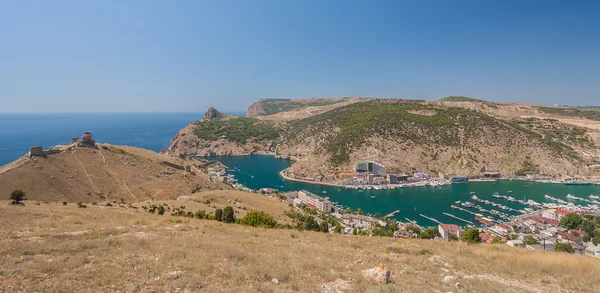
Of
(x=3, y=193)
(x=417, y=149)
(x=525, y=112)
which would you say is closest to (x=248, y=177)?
(x=417, y=149)

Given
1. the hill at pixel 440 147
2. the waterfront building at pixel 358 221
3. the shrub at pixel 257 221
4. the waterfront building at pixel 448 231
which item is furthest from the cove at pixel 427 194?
the shrub at pixel 257 221

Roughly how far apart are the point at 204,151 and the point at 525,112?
608 ft

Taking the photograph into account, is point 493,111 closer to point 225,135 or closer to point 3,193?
point 225,135

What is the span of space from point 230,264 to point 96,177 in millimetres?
35338

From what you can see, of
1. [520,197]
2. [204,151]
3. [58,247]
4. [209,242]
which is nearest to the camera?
[58,247]

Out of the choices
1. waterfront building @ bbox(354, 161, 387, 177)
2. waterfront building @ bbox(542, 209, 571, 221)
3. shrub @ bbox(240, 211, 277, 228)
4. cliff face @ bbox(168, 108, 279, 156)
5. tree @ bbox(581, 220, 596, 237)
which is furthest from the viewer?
cliff face @ bbox(168, 108, 279, 156)

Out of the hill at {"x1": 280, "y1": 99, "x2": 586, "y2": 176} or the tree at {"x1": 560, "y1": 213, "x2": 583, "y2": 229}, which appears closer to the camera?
the tree at {"x1": 560, "y1": 213, "x2": 583, "y2": 229}

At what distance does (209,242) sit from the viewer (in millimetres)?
12812

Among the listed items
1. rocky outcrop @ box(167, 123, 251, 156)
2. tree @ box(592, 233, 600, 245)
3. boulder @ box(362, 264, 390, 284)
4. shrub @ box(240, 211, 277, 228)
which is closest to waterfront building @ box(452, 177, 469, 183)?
tree @ box(592, 233, 600, 245)

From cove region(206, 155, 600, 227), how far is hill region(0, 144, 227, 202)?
4261 centimetres

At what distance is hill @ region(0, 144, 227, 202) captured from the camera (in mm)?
28969

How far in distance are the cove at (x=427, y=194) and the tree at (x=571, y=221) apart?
47.9ft

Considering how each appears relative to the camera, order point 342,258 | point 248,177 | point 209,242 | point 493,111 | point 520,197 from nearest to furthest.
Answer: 1. point 342,258
2. point 209,242
3. point 520,197
4. point 248,177
5. point 493,111

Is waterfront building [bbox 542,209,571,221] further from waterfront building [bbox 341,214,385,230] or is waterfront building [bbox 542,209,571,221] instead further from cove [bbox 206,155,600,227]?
waterfront building [bbox 341,214,385,230]
